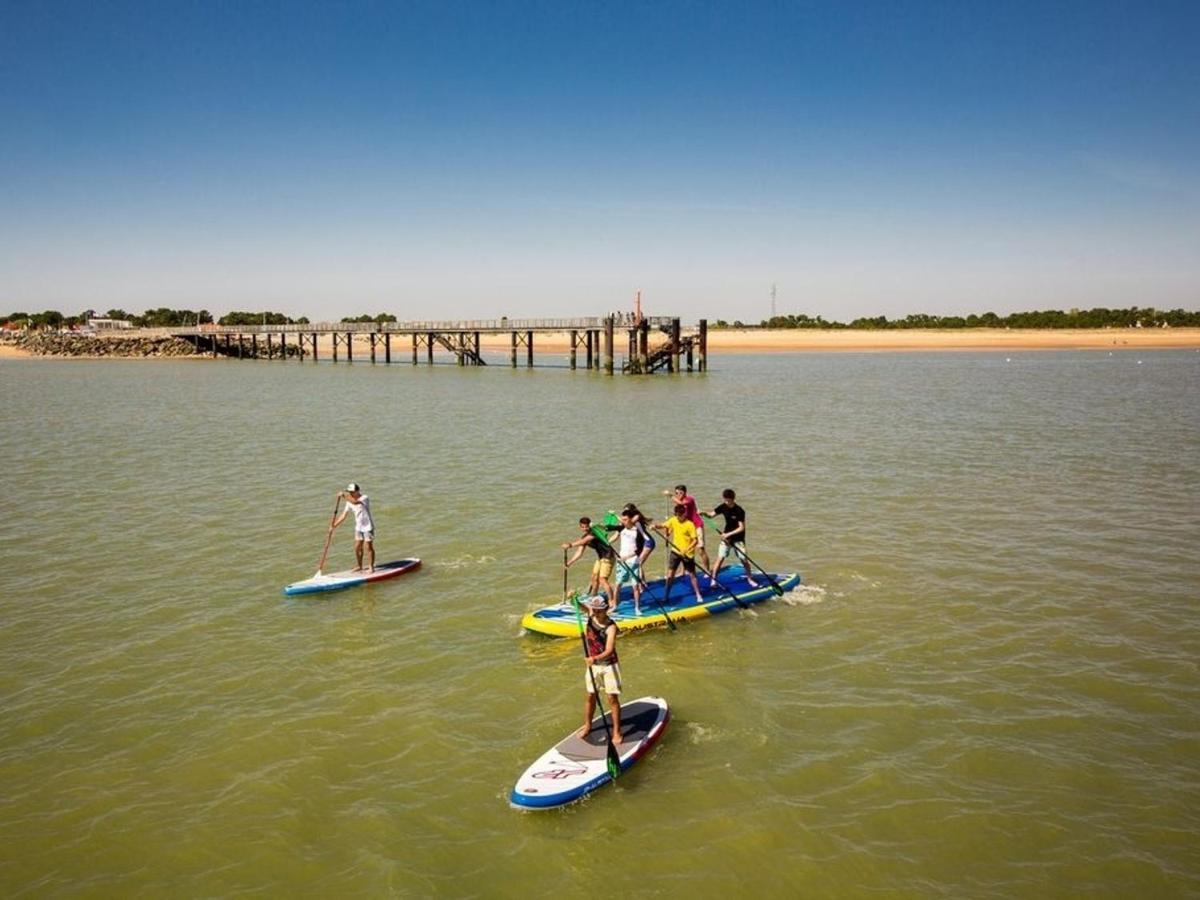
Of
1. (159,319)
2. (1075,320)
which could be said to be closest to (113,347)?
(159,319)

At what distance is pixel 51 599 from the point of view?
575 inches

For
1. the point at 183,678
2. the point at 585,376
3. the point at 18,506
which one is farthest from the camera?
the point at 585,376

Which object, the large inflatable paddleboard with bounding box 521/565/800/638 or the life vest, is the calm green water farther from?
the life vest

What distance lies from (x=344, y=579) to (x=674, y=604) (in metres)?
6.32

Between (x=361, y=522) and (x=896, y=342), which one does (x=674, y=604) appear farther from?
(x=896, y=342)

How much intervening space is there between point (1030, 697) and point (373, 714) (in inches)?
352

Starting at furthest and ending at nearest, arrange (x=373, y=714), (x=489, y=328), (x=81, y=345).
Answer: (x=81, y=345), (x=489, y=328), (x=373, y=714)

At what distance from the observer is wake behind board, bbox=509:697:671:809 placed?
28.3 ft

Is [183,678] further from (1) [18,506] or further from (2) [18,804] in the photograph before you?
(1) [18,506]

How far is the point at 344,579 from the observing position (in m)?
15.3

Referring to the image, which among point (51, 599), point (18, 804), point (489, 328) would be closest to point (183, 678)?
point (18, 804)

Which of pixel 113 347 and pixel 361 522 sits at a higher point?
pixel 113 347

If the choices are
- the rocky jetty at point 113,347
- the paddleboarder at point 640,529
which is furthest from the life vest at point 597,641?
the rocky jetty at point 113,347

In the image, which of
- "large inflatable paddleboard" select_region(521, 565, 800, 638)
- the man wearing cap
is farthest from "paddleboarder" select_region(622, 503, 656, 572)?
the man wearing cap
